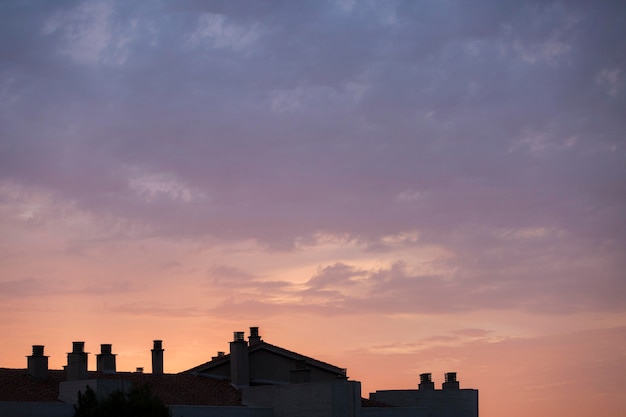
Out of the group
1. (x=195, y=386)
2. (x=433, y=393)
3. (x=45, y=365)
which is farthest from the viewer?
(x=433, y=393)

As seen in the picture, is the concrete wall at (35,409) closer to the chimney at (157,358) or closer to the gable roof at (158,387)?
the gable roof at (158,387)

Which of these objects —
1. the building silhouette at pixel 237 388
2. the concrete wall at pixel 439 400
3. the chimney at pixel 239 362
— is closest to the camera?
the building silhouette at pixel 237 388

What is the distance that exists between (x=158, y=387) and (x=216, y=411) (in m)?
4.51

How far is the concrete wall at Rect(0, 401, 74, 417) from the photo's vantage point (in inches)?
2109

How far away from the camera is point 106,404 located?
2080 inches

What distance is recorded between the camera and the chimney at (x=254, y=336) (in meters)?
75.0

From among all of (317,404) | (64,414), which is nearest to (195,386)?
(317,404)

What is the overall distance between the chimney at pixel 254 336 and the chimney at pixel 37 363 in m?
15.6

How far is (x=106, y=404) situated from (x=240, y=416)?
41.1 feet

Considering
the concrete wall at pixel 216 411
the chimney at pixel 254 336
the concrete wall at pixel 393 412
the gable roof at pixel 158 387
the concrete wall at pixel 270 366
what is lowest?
the concrete wall at pixel 393 412

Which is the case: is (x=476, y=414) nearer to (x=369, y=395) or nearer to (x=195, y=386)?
(x=369, y=395)

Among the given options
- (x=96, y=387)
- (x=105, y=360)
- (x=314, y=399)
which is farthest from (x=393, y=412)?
(x=96, y=387)

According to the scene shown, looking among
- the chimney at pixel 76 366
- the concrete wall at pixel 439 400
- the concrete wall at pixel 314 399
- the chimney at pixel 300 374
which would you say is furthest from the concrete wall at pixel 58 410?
the concrete wall at pixel 439 400

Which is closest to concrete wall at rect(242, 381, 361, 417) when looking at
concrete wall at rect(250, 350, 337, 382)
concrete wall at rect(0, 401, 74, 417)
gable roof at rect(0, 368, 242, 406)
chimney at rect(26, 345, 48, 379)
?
gable roof at rect(0, 368, 242, 406)
